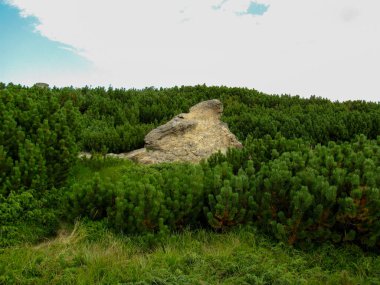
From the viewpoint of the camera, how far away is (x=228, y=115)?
15805mm

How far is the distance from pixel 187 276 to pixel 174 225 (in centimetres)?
162

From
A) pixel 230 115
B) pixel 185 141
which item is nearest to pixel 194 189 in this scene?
pixel 185 141

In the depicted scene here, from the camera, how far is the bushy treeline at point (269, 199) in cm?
647

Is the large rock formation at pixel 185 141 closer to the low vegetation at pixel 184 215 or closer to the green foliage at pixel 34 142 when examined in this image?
the low vegetation at pixel 184 215

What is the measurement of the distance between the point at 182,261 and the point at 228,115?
10.3 m

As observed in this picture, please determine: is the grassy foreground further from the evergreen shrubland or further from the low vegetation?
the evergreen shrubland

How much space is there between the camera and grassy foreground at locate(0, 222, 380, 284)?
5566 mm

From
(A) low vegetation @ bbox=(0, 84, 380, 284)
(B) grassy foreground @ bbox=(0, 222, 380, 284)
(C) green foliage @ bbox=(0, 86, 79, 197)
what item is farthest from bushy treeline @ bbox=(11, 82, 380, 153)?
(B) grassy foreground @ bbox=(0, 222, 380, 284)

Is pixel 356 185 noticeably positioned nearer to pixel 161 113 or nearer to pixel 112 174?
pixel 112 174

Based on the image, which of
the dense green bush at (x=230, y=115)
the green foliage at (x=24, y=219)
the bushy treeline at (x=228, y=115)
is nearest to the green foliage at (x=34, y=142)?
the green foliage at (x=24, y=219)

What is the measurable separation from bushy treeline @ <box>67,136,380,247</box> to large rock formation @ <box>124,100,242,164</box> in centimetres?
335

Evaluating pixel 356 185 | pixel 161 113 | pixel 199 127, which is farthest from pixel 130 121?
pixel 356 185

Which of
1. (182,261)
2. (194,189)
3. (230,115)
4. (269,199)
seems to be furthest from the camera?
(230,115)

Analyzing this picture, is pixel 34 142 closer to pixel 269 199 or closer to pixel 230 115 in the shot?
pixel 269 199
